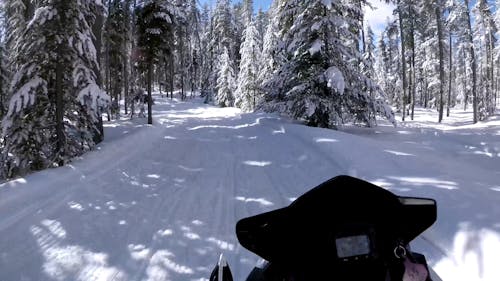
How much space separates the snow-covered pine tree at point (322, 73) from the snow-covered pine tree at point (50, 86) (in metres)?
9.15

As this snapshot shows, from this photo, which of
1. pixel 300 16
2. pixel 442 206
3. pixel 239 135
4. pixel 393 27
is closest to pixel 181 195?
pixel 442 206

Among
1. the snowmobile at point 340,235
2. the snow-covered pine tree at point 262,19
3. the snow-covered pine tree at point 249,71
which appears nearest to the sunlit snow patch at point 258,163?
the snowmobile at point 340,235

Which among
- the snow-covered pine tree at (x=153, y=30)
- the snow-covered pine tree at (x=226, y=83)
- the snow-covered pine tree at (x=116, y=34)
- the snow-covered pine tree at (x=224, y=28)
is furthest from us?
the snow-covered pine tree at (x=224, y=28)

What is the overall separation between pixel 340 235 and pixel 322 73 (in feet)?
55.6

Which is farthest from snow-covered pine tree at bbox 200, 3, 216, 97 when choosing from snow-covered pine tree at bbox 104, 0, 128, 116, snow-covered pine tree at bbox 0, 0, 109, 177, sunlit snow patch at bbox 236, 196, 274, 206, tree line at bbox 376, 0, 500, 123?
sunlit snow patch at bbox 236, 196, 274, 206

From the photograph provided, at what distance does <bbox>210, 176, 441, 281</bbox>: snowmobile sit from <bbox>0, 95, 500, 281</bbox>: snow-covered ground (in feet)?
10.8

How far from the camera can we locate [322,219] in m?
1.60

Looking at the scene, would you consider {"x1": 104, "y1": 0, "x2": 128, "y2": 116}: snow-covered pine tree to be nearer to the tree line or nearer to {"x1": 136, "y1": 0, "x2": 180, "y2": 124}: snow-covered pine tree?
{"x1": 136, "y1": 0, "x2": 180, "y2": 124}: snow-covered pine tree

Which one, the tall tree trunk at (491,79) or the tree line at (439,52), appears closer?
the tree line at (439,52)

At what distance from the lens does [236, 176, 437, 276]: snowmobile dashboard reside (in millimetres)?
1527

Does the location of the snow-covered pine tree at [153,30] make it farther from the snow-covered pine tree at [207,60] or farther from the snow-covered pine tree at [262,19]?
the snow-covered pine tree at [262,19]

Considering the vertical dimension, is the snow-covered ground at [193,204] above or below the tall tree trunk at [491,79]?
below

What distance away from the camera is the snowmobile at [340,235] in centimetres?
152

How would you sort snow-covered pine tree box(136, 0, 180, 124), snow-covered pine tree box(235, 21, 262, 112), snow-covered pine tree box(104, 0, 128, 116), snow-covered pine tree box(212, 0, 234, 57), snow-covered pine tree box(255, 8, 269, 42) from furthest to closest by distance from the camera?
1. snow-covered pine tree box(255, 8, 269, 42)
2. snow-covered pine tree box(212, 0, 234, 57)
3. snow-covered pine tree box(235, 21, 262, 112)
4. snow-covered pine tree box(104, 0, 128, 116)
5. snow-covered pine tree box(136, 0, 180, 124)
